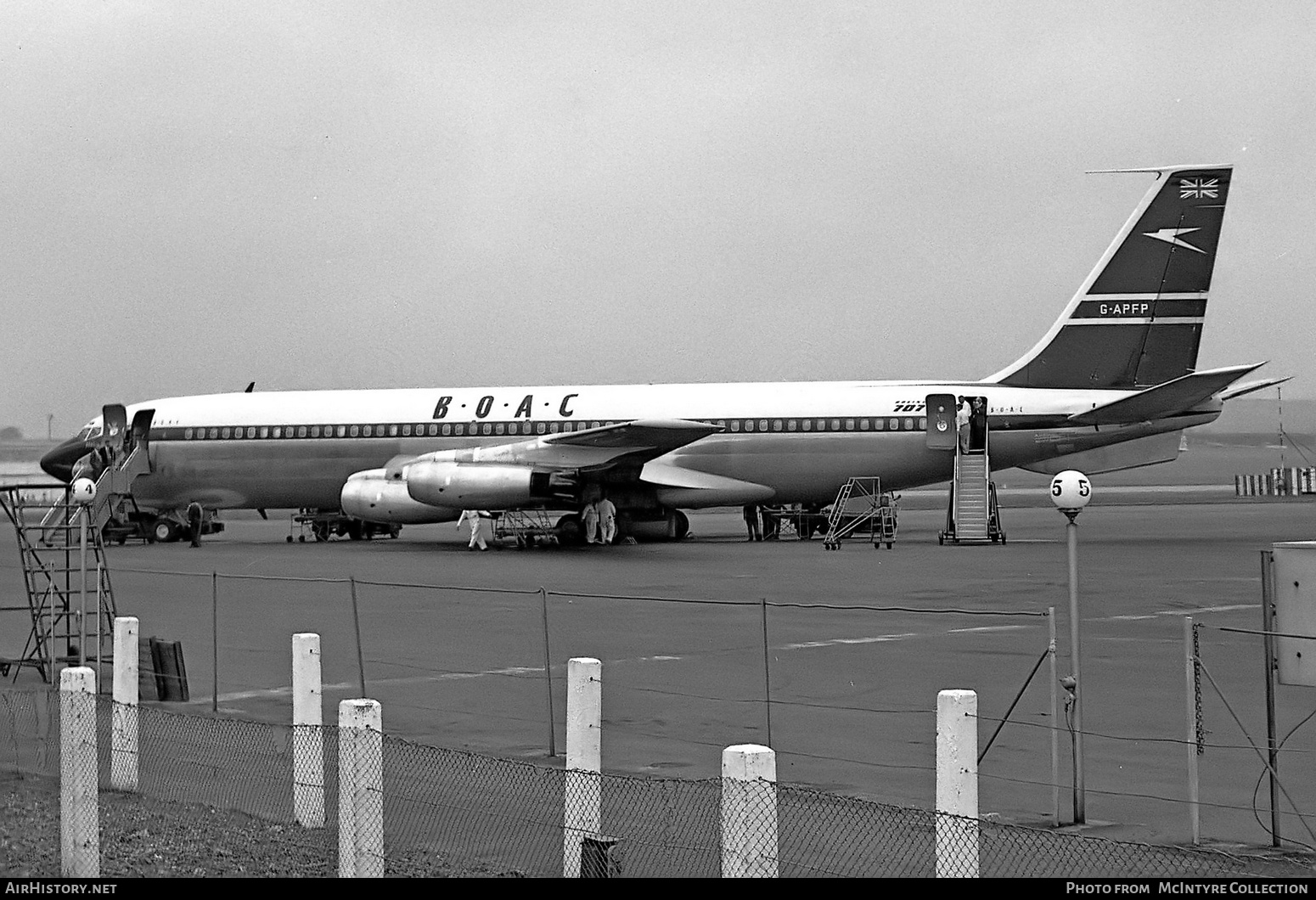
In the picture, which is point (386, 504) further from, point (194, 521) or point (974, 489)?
point (974, 489)

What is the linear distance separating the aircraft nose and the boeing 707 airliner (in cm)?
245

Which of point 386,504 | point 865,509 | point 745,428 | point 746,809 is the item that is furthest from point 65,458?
point 746,809

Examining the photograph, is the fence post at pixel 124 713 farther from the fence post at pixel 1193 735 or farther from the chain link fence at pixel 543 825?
the fence post at pixel 1193 735

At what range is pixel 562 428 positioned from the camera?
37281mm

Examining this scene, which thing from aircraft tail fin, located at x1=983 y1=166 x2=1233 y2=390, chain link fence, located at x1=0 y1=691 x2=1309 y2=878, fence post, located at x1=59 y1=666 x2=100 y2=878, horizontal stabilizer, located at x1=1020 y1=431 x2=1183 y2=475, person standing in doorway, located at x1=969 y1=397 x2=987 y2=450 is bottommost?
chain link fence, located at x1=0 y1=691 x2=1309 y2=878

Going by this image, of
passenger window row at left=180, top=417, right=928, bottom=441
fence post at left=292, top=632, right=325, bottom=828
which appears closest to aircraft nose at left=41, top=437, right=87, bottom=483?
passenger window row at left=180, top=417, right=928, bottom=441

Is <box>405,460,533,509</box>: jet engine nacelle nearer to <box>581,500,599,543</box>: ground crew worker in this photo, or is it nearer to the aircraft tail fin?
<box>581,500,599,543</box>: ground crew worker

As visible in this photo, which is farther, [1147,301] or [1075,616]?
[1147,301]

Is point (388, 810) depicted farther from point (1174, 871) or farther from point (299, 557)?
point (299, 557)

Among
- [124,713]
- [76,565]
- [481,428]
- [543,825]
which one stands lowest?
[543,825]

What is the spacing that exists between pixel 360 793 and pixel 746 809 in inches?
77.9

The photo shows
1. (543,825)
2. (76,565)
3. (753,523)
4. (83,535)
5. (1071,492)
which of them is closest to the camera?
(543,825)

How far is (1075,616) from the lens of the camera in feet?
30.2

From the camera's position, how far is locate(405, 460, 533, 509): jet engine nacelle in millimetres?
33719
